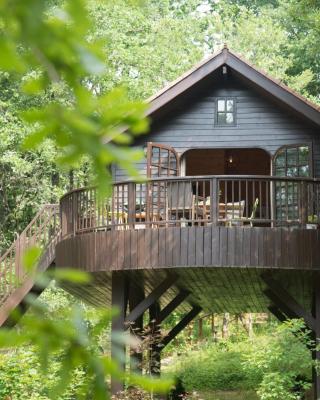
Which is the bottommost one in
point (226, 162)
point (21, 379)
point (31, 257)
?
point (21, 379)

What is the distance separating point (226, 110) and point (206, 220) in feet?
12.3

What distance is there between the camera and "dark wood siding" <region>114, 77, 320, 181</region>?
15.7 m

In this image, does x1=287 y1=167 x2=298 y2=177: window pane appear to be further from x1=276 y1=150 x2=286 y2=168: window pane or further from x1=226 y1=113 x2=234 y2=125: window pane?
x1=226 y1=113 x2=234 y2=125: window pane

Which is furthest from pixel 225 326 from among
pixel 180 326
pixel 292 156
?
pixel 292 156

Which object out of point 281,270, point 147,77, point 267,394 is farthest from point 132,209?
point 147,77

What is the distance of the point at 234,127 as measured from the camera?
1595 centimetres

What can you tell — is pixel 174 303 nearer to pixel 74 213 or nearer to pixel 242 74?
pixel 74 213

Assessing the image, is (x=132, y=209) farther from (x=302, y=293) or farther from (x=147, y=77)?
(x=147, y=77)

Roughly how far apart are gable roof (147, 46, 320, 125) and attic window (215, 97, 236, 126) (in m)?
0.86

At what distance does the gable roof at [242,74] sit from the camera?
14.7 m

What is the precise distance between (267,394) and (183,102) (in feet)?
17.6

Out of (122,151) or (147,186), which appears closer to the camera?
(122,151)

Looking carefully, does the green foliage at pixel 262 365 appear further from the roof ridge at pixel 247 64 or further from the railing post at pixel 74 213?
the roof ridge at pixel 247 64

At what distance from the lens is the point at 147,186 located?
539 inches
